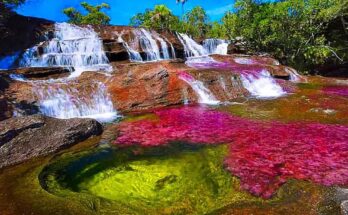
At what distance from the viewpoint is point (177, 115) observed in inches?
658

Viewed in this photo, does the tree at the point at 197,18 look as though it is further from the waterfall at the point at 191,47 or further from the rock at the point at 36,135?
the rock at the point at 36,135

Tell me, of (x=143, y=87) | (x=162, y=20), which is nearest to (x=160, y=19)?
(x=162, y=20)

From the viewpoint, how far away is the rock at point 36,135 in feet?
36.2

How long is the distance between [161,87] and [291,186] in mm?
12356

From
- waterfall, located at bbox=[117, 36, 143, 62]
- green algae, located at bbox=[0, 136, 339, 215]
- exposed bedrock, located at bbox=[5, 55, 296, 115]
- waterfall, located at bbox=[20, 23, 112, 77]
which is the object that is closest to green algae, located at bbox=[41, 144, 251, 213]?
green algae, located at bbox=[0, 136, 339, 215]

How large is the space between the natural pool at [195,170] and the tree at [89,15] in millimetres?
52263

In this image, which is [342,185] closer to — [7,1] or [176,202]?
[176,202]

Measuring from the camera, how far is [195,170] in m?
9.82

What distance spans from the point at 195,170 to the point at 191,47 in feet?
90.8

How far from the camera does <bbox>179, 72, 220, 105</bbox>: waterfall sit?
67.1ft

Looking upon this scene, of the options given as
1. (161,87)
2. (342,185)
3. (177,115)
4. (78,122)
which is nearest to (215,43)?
(161,87)

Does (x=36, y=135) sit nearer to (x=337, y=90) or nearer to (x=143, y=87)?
(x=143, y=87)

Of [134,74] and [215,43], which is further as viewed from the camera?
[215,43]

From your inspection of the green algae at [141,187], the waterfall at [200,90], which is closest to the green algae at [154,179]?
the green algae at [141,187]
